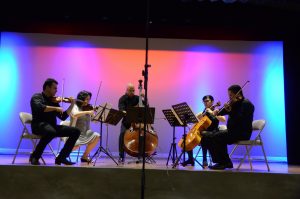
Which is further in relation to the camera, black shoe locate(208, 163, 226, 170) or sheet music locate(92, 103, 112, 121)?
sheet music locate(92, 103, 112, 121)

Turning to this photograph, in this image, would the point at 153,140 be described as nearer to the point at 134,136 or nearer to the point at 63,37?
the point at 134,136

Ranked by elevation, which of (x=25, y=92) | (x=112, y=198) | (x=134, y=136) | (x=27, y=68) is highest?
(x=27, y=68)

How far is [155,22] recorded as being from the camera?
7.69m

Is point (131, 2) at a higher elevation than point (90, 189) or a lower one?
higher

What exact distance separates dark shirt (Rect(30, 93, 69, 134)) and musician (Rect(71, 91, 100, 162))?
24.9 inches

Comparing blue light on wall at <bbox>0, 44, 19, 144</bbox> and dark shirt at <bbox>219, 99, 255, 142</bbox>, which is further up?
blue light on wall at <bbox>0, 44, 19, 144</bbox>

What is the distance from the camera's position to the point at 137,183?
477 cm

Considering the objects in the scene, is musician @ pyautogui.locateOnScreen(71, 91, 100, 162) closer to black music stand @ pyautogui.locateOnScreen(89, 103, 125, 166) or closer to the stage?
black music stand @ pyautogui.locateOnScreen(89, 103, 125, 166)

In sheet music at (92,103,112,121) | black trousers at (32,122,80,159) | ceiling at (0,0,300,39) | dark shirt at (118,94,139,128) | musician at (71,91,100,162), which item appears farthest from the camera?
ceiling at (0,0,300,39)

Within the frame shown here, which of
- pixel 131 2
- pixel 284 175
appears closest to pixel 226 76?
pixel 131 2

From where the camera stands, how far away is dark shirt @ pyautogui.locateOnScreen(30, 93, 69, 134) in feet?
17.3

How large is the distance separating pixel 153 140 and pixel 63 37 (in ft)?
10.8

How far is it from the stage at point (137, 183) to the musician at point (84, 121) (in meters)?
1.34

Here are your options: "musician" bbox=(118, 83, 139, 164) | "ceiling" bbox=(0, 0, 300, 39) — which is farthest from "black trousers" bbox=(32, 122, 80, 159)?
"ceiling" bbox=(0, 0, 300, 39)
